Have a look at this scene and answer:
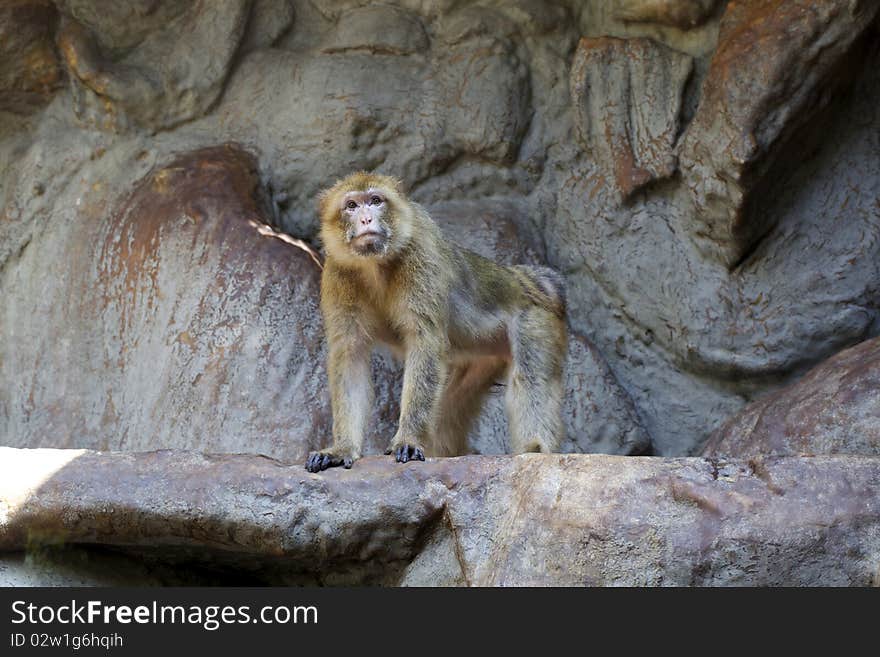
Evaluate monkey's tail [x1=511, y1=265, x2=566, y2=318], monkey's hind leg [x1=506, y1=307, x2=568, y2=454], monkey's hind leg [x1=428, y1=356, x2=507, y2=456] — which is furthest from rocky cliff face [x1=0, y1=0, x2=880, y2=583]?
monkey's hind leg [x1=506, y1=307, x2=568, y2=454]

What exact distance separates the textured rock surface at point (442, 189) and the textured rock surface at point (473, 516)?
6.39ft

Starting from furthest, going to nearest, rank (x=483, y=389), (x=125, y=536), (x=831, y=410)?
(x=483, y=389), (x=831, y=410), (x=125, y=536)

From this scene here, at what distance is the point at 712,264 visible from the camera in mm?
8172

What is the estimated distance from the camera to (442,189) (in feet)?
28.9

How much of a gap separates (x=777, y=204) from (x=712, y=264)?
1.90 ft

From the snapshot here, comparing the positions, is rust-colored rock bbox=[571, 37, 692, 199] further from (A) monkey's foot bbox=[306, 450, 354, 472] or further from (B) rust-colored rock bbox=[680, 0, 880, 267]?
(A) monkey's foot bbox=[306, 450, 354, 472]

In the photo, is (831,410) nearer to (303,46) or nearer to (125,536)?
(125,536)

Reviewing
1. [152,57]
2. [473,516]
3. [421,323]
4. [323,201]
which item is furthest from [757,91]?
[152,57]

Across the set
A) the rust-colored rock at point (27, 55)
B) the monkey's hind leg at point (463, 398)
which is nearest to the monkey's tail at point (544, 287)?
the monkey's hind leg at point (463, 398)

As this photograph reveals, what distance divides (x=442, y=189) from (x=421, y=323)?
2.41 m

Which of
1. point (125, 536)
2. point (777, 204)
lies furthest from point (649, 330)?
point (125, 536)

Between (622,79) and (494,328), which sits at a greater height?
(622,79)

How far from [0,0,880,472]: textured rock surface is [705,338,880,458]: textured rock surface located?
3.03 feet

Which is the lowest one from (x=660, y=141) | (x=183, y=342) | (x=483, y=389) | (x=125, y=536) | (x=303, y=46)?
(x=125, y=536)
